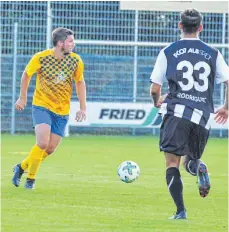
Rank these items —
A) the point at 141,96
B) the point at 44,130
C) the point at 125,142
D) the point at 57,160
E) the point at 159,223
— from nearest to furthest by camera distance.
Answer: the point at 159,223, the point at 44,130, the point at 57,160, the point at 125,142, the point at 141,96

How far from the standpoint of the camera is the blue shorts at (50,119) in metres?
11.5

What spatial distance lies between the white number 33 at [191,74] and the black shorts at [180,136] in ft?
1.00

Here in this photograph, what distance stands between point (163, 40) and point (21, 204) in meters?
15.9

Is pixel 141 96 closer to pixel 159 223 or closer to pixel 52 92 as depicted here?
pixel 52 92

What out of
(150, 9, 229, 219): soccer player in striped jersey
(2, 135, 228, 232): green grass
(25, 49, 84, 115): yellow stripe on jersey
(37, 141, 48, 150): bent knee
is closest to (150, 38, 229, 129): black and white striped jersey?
(150, 9, 229, 219): soccer player in striped jersey

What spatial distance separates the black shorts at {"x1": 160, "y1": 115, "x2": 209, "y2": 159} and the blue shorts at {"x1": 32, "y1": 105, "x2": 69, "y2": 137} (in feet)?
9.48

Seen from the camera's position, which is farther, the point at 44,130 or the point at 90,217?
the point at 44,130

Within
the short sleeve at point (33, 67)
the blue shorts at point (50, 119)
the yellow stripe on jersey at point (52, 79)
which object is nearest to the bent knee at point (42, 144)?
the blue shorts at point (50, 119)

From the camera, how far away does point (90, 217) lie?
28.6ft

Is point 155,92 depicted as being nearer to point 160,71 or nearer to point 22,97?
point 160,71

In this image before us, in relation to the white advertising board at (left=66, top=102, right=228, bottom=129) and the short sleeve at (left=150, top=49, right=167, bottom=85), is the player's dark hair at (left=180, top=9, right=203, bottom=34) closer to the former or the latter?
the short sleeve at (left=150, top=49, right=167, bottom=85)

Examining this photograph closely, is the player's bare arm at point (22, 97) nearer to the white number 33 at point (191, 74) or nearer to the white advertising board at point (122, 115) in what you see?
the white number 33 at point (191, 74)

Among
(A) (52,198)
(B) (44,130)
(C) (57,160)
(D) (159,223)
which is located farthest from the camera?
(C) (57,160)

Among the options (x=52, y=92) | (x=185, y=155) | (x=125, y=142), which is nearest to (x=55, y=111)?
(x=52, y=92)
